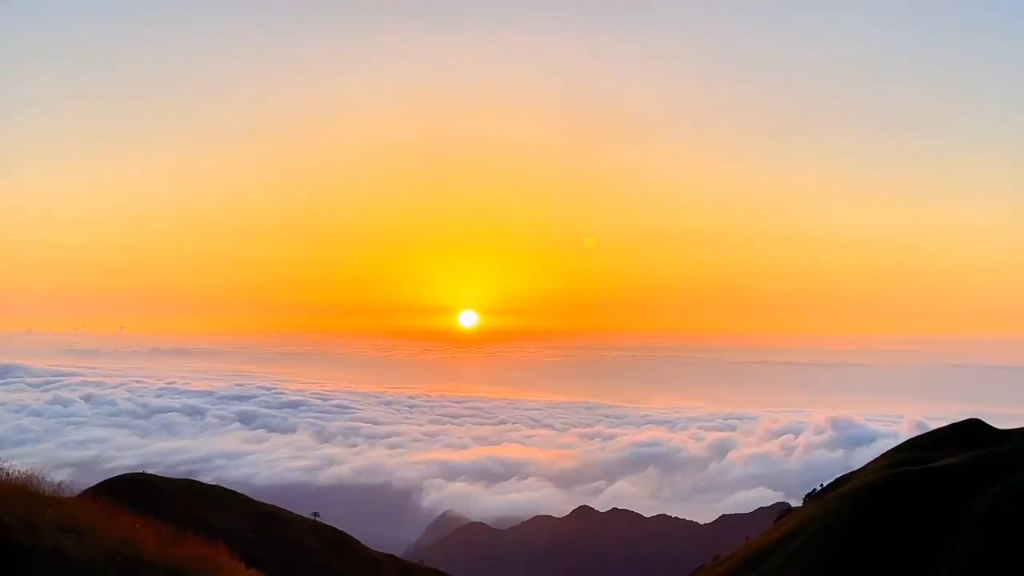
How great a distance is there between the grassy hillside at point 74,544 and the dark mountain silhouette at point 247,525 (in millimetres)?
31522

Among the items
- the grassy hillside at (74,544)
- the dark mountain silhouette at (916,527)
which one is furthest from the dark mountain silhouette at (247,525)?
the dark mountain silhouette at (916,527)

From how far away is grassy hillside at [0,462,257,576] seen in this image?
24.8 metres

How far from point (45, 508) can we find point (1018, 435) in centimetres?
6853

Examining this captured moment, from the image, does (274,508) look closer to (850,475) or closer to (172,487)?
(172,487)

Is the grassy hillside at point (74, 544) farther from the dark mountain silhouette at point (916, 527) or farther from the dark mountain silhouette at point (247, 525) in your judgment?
the dark mountain silhouette at point (916, 527)

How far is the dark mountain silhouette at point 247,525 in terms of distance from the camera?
65125mm

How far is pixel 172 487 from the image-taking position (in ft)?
227

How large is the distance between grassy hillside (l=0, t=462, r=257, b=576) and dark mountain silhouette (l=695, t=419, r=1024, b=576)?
38311 mm

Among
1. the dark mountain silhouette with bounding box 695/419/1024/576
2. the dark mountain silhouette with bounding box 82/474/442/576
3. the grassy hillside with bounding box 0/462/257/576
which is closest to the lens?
the grassy hillside with bounding box 0/462/257/576

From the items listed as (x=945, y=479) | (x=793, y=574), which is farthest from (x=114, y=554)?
(x=945, y=479)

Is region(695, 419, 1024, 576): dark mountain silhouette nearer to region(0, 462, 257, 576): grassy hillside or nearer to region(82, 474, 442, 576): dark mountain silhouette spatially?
region(82, 474, 442, 576): dark mountain silhouette

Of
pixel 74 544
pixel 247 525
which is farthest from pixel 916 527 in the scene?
pixel 247 525

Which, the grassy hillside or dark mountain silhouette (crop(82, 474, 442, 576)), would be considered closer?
the grassy hillside

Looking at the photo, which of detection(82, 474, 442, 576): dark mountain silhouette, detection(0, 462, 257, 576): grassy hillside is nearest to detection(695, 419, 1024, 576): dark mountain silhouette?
detection(82, 474, 442, 576): dark mountain silhouette
